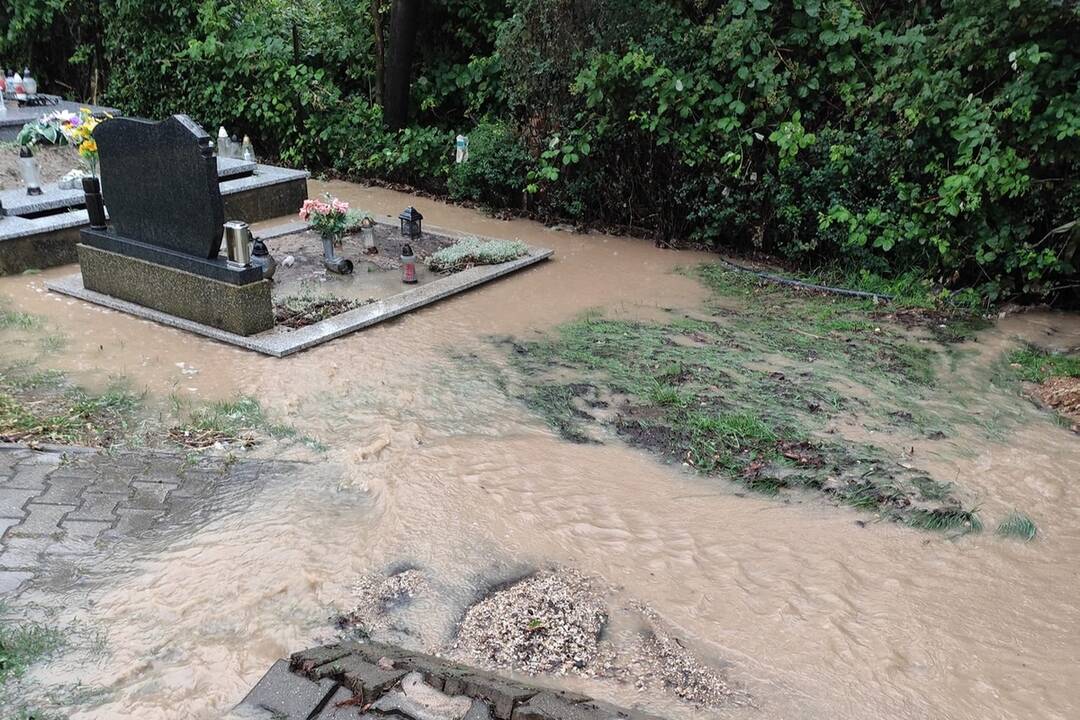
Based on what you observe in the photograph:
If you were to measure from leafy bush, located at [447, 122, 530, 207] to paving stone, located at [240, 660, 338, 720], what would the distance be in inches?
315

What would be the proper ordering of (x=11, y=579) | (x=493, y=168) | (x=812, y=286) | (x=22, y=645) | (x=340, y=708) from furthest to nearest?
(x=493, y=168) → (x=812, y=286) → (x=11, y=579) → (x=22, y=645) → (x=340, y=708)

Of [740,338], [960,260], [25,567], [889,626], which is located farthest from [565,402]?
[960,260]

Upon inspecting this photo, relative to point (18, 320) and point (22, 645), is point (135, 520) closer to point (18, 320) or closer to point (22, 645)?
point (22, 645)

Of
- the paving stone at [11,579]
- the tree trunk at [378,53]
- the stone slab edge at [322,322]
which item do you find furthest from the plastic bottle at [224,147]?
the paving stone at [11,579]

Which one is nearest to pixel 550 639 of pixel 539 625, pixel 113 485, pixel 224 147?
pixel 539 625

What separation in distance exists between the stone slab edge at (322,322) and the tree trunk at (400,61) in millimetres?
4426

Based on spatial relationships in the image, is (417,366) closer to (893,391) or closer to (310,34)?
(893,391)

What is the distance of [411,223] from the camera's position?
8.94m

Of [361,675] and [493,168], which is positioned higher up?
[493,168]

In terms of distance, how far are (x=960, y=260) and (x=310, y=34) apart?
919cm

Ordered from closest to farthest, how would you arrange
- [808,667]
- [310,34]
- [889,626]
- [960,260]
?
[808,667] < [889,626] < [960,260] < [310,34]

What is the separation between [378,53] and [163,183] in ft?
19.6

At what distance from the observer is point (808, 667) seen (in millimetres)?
3352

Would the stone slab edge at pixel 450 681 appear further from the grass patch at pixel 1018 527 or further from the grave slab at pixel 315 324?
the grave slab at pixel 315 324
